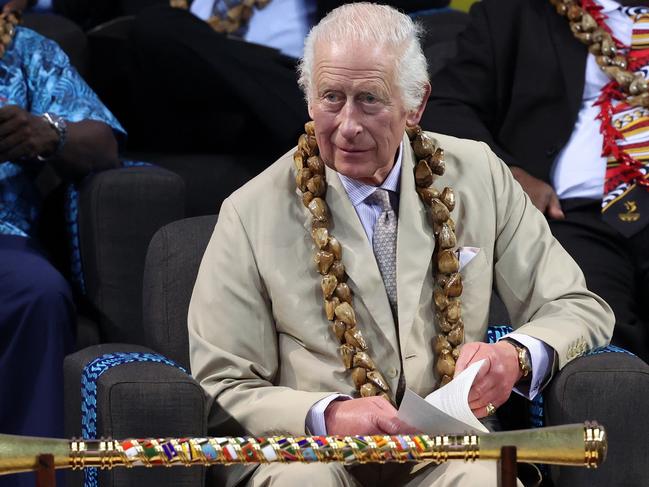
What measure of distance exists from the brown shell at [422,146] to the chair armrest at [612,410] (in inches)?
19.0

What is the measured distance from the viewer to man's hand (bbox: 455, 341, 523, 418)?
2.39m

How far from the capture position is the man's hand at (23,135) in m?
3.28

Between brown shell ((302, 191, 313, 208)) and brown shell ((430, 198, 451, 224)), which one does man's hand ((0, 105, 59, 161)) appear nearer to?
brown shell ((302, 191, 313, 208))

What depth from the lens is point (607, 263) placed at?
10.8ft

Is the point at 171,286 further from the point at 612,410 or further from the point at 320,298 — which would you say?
the point at 612,410

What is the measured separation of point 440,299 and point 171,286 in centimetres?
56

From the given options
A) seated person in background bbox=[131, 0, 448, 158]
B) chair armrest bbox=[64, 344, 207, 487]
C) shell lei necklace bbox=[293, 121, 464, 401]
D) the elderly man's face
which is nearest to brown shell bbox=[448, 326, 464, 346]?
shell lei necklace bbox=[293, 121, 464, 401]

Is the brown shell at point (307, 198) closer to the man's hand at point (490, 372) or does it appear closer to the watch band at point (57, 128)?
the man's hand at point (490, 372)

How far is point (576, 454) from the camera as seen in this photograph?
2.07m

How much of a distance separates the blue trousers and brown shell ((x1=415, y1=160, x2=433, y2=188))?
37.0 inches

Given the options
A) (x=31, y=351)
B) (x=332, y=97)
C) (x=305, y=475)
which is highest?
(x=332, y=97)

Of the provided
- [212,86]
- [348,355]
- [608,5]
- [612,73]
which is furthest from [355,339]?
[212,86]

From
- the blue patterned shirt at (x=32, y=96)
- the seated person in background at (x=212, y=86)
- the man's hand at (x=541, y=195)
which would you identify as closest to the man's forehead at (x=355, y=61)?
the man's hand at (x=541, y=195)

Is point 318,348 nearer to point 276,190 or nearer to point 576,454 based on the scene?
point 276,190
